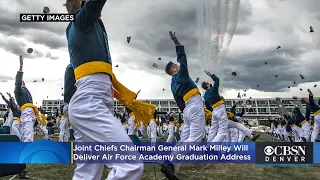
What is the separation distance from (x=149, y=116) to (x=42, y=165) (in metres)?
6.31

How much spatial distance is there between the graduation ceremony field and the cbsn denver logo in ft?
0.79

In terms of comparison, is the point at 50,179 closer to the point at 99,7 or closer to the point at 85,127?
the point at 85,127

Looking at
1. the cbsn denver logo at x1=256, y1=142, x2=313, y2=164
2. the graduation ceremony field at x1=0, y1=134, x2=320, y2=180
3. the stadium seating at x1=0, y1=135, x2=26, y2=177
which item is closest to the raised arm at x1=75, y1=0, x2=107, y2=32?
the stadium seating at x1=0, y1=135, x2=26, y2=177

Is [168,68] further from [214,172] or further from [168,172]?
[168,172]

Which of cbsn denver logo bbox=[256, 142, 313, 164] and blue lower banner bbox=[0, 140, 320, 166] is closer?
blue lower banner bbox=[0, 140, 320, 166]

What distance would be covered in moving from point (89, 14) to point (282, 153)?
294 inches

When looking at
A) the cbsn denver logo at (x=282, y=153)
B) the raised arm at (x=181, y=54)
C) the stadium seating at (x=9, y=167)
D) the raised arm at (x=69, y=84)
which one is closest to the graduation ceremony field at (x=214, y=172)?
the cbsn denver logo at (x=282, y=153)

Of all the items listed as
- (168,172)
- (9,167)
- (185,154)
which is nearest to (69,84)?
(9,167)

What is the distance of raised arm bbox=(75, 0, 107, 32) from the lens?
3.07m

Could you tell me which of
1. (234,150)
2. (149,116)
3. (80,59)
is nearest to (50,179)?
(149,116)

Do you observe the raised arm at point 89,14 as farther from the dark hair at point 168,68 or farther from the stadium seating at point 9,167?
the dark hair at point 168,68

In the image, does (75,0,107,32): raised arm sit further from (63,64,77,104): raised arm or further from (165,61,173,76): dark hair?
(165,61,173,76): dark hair

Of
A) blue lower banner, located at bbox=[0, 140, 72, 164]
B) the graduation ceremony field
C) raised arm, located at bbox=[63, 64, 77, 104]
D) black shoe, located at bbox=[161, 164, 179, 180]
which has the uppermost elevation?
raised arm, located at bbox=[63, 64, 77, 104]

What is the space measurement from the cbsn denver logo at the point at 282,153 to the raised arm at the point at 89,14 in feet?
21.6
